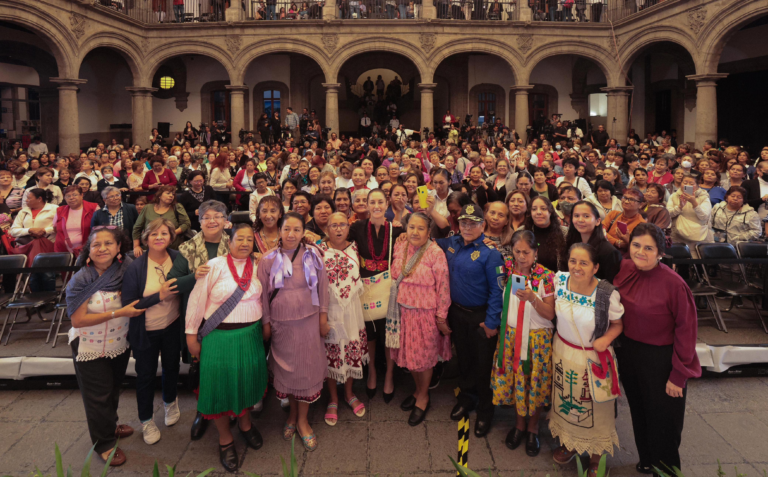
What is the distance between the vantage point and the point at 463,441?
3.57 metres

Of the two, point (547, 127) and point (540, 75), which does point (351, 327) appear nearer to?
point (547, 127)

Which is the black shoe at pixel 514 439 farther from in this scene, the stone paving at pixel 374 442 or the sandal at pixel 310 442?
the sandal at pixel 310 442

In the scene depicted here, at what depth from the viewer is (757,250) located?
227 inches

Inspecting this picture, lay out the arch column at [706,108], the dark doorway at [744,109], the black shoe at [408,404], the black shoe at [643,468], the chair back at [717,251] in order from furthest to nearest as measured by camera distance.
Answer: the dark doorway at [744,109] → the arch column at [706,108] → the chair back at [717,251] → the black shoe at [408,404] → the black shoe at [643,468]

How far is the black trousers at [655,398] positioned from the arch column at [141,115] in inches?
689

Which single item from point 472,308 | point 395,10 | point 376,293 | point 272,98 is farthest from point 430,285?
point 272,98

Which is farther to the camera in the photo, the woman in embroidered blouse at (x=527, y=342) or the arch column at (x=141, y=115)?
the arch column at (x=141, y=115)

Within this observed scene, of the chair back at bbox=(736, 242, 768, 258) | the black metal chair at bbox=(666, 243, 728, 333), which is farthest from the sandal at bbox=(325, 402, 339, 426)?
the chair back at bbox=(736, 242, 768, 258)

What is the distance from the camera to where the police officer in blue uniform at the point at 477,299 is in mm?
3547

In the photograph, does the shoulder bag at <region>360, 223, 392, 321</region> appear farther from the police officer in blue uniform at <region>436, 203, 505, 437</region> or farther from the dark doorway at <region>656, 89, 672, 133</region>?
the dark doorway at <region>656, 89, 672, 133</region>

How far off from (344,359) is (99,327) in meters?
1.77

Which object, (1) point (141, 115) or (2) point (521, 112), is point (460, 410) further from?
(1) point (141, 115)

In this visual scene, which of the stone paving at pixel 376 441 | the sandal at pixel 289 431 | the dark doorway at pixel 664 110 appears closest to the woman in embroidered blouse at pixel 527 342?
the stone paving at pixel 376 441

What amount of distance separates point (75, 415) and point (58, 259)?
7.49 ft
